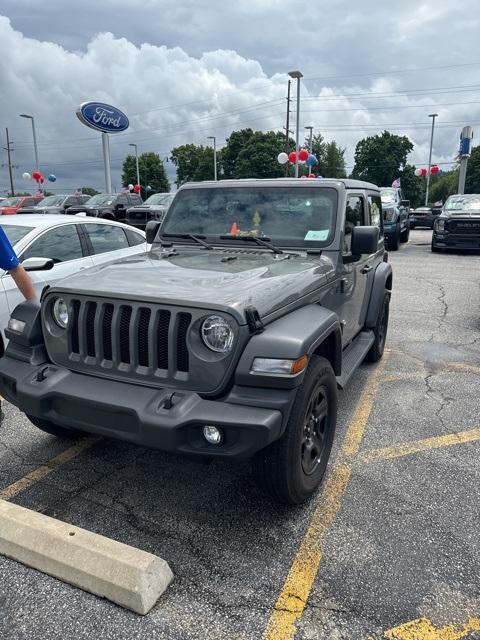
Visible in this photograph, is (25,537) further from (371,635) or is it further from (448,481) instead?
(448,481)

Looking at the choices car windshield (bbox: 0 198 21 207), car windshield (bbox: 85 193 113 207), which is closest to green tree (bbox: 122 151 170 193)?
car windshield (bbox: 0 198 21 207)

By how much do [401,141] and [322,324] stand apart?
243 feet

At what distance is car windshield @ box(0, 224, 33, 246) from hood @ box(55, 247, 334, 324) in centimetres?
220

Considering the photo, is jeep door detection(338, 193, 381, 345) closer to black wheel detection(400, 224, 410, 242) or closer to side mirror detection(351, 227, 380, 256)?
side mirror detection(351, 227, 380, 256)

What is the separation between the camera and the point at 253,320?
246 centimetres

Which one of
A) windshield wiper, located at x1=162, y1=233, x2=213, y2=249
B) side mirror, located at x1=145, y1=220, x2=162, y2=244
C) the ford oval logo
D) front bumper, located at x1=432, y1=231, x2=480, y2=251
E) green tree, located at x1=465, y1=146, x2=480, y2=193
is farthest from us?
green tree, located at x1=465, y1=146, x2=480, y2=193

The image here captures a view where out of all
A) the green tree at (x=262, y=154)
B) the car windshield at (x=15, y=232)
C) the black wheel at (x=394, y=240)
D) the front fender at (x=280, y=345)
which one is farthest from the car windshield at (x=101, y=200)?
the green tree at (x=262, y=154)

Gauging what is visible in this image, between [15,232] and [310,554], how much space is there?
4531 millimetres

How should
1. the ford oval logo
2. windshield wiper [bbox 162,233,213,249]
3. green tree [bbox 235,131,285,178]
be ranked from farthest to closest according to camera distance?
1. green tree [bbox 235,131,285,178]
2. the ford oval logo
3. windshield wiper [bbox 162,233,213,249]

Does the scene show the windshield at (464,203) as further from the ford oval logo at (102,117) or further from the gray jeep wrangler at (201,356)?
the ford oval logo at (102,117)

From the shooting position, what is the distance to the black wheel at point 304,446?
254 centimetres

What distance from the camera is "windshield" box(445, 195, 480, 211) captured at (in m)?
14.7

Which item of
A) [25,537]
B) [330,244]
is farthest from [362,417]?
[25,537]

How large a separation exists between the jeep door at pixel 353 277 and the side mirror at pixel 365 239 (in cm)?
11
